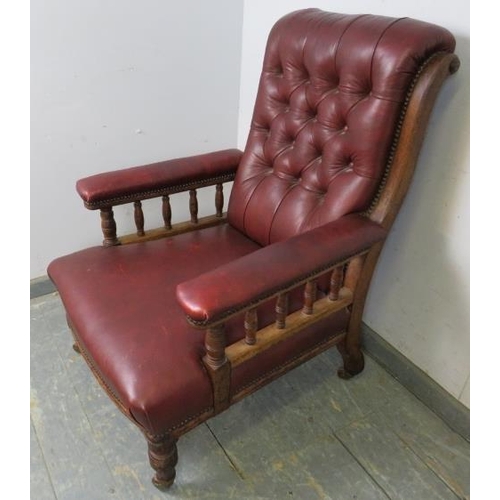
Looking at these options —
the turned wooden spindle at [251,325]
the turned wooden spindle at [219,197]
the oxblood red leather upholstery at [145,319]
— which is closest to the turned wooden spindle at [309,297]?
the turned wooden spindle at [251,325]

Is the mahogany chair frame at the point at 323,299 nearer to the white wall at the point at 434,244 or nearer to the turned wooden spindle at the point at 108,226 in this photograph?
the turned wooden spindle at the point at 108,226

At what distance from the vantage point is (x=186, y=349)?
1.00 meters

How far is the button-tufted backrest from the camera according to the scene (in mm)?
1030

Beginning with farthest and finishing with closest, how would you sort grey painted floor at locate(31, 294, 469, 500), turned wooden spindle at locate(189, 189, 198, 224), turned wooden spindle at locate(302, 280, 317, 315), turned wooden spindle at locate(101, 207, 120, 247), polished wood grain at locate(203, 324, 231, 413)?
turned wooden spindle at locate(189, 189, 198, 224) → turned wooden spindle at locate(101, 207, 120, 247) → grey painted floor at locate(31, 294, 469, 500) → turned wooden spindle at locate(302, 280, 317, 315) → polished wood grain at locate(203, 324, 231, 413)

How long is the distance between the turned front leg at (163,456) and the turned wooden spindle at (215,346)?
214 mm

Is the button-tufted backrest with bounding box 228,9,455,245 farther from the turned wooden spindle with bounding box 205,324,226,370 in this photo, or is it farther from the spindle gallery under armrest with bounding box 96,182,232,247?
the turned wooden spindle with bounding box 205,324,226,370

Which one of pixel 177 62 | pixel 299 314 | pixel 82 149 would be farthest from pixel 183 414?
pixel 177 62

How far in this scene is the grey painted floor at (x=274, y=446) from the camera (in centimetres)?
119

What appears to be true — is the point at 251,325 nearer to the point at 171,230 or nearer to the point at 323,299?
the point at 323,299

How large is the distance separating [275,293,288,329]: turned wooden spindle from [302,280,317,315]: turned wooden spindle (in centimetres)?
7

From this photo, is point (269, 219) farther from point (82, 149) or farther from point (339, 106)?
point (82, 149)

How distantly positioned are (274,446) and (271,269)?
0.65 m

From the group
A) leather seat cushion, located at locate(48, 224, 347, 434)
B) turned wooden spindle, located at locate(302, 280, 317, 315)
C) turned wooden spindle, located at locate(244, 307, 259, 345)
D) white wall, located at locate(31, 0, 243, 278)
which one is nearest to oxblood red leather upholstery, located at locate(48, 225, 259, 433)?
leather seat cushion, located at locate(48, 224, 347, 434)
